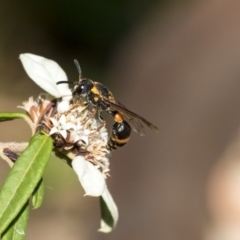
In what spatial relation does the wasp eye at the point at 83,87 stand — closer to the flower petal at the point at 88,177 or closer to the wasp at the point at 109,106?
the wasp at the point at 109,106

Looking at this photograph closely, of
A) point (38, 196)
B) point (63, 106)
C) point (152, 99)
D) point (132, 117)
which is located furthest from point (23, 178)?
point (152, 99)

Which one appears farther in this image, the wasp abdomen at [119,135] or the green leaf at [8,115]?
the wasp abdomen at [119,135]

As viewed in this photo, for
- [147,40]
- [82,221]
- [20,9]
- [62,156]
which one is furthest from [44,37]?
[62,156]

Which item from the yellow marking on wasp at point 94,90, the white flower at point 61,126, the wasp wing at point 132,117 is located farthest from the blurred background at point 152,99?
the white flower at point 61,126

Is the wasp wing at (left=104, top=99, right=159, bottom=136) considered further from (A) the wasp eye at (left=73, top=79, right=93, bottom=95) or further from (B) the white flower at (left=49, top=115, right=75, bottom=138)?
(B) the white flower at (left=49, top=115, right=75, bottom=138)

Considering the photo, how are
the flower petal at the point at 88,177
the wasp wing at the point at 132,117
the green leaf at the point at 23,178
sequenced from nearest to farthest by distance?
the green leaf at the point at 23,178
the flower petal at the point at 88,177
the wasp wing at the point at 132,117

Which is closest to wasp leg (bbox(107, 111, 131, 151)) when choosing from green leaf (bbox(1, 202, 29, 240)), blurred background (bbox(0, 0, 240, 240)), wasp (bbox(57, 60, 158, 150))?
wasp (bbox(57, 60, 158, 150))
